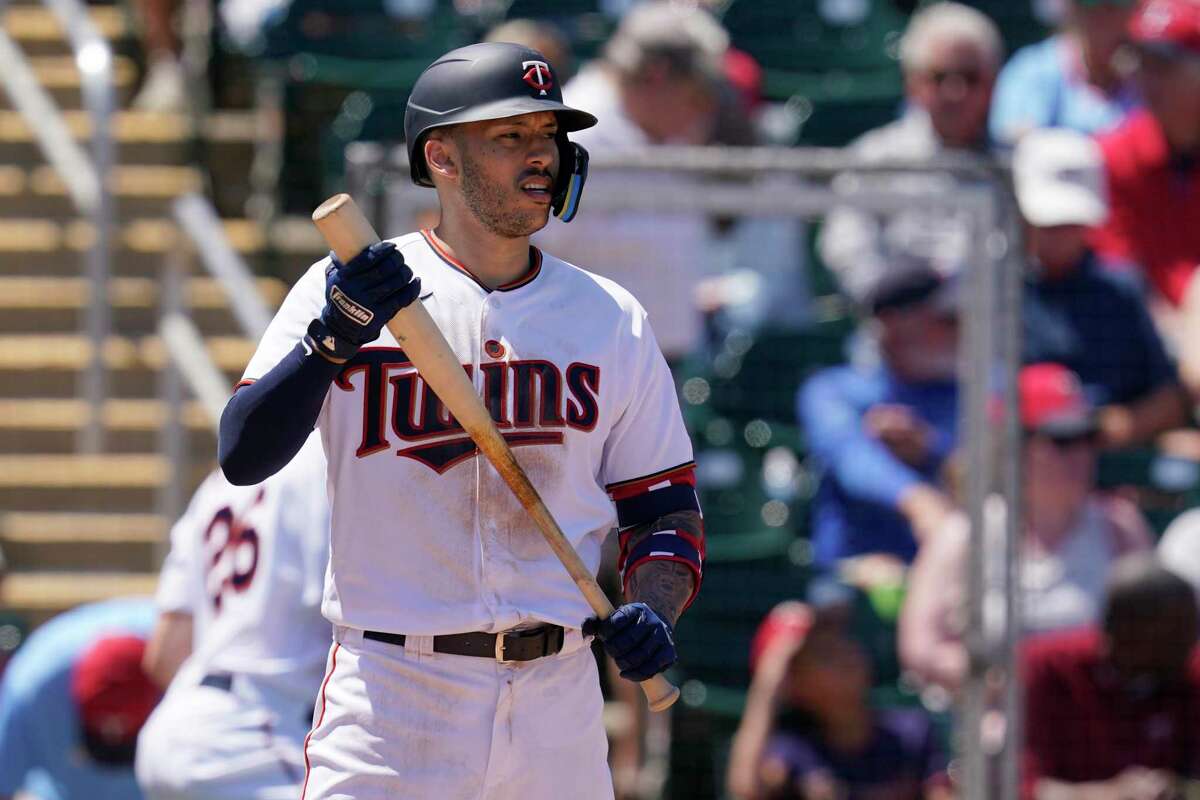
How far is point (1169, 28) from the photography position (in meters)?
6.67

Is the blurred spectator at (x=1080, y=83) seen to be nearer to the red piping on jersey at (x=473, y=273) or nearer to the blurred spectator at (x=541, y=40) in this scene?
the blurred spectator at (x=541, y=40)

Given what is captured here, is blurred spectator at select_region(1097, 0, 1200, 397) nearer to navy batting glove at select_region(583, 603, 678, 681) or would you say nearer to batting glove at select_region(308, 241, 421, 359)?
navy batting glove at select_region(583, 603, 678, 681)

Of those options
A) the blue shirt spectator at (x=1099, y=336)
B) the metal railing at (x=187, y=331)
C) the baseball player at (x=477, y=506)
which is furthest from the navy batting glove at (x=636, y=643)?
the metal railing at (x=187, y=331)

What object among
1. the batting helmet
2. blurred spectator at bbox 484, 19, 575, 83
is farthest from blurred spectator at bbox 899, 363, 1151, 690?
the batting helmet

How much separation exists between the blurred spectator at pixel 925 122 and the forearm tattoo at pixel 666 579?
281cm

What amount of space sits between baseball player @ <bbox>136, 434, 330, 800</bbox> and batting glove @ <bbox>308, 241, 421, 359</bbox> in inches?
46.0

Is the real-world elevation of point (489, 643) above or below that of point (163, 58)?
below

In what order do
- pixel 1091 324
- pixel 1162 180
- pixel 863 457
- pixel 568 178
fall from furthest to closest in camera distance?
pixel 1162 180
pixel 1091 324
pixel 863 457
pixel 568 178

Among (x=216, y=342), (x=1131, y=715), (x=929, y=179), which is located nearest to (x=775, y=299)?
(x=929, y=179)

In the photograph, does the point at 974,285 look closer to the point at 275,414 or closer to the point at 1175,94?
the point at 1175,94

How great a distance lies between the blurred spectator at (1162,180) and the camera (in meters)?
6.50

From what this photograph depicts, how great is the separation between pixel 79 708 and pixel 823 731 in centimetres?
203

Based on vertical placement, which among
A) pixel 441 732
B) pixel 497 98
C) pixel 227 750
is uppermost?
pixel 497 98

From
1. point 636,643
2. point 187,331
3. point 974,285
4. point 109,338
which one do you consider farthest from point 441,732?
point 109,338
